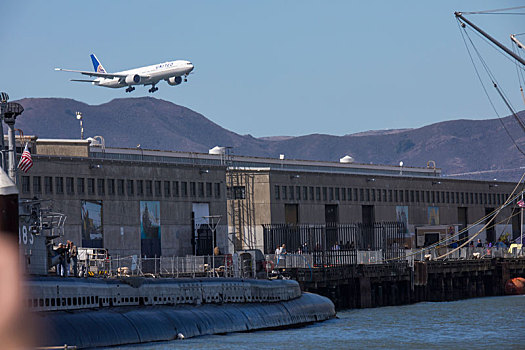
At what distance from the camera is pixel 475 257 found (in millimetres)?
76188

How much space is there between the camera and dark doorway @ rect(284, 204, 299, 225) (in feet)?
294

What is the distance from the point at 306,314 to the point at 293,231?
83.7 ft

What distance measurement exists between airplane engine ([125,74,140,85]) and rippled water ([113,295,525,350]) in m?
51.0

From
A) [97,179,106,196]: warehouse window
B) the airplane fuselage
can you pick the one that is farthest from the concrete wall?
the airplane fuselage

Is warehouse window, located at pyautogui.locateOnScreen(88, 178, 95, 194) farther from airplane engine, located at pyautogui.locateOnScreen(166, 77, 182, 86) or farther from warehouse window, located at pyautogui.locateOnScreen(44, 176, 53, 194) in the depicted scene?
airplane engine, located at pyautogui.locateOnScreen(166, 77, 182, 86)

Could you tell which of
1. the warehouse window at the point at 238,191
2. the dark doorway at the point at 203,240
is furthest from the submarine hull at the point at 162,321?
the warehouse window at the point at 238,191

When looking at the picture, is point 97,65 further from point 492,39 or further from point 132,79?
point 492,39

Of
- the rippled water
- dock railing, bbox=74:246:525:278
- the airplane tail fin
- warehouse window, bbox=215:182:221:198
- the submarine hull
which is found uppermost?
the airplane tail fin

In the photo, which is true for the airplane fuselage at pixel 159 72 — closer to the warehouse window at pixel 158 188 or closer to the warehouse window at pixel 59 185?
the warehouse window at pixel 158 188

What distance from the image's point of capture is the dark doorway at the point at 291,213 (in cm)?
8962

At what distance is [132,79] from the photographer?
9881 centimetres

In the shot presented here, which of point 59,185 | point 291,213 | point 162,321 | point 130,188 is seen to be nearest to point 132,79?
point 291,213

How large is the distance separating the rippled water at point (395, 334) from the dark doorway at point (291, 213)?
118 ft

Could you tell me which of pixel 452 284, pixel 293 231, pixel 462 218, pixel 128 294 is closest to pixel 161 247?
pixel 293 231
